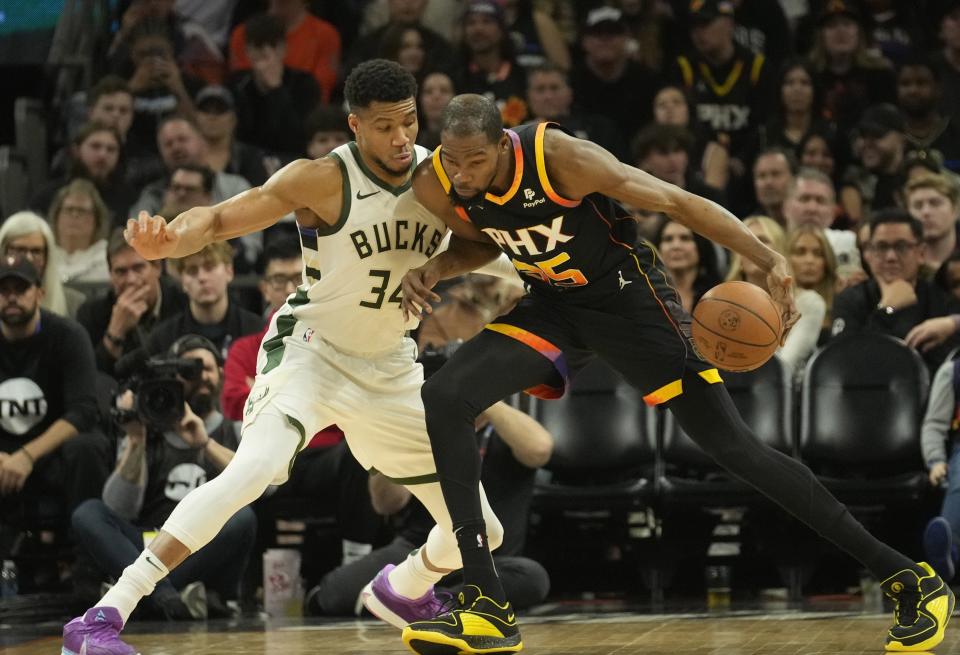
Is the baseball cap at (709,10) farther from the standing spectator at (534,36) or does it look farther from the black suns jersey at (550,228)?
the black suns jersey at (550,228)

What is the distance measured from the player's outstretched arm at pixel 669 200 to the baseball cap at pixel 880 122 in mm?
5586

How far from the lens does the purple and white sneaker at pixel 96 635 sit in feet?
15.8

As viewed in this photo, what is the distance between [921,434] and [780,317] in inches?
106

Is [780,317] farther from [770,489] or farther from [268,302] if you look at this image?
[268,302]

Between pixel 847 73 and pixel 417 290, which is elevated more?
pixel 847 73

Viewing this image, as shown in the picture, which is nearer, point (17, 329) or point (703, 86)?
point (17, 329)

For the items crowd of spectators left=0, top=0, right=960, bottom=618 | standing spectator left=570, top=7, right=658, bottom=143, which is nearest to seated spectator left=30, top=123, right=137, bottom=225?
crowd of spectators left=0, top=0, right=960, bottom=618

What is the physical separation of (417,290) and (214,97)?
19.6ft

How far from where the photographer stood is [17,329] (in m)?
7.79

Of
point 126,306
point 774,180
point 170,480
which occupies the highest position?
point 774,180

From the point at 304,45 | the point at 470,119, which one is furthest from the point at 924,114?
the point at 470,119

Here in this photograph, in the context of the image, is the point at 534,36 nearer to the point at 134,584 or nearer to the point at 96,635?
the point at 134,584

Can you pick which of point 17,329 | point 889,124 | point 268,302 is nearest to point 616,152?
point 889,124

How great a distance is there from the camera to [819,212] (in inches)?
356
